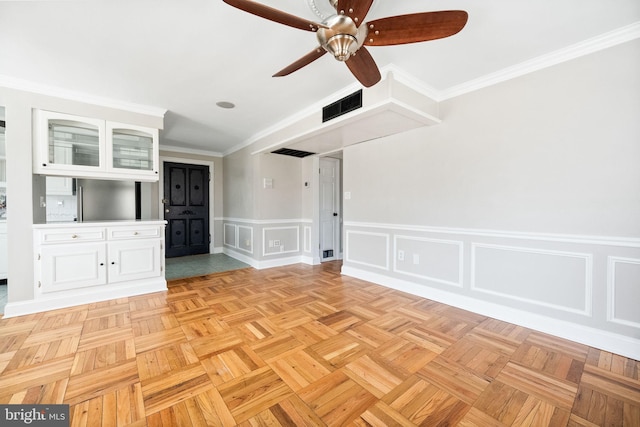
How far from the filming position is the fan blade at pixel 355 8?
4.02 feet

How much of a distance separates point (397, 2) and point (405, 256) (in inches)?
99.2

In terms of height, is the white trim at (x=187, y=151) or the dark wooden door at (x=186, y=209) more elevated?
the white trim at (x=187, y=151)

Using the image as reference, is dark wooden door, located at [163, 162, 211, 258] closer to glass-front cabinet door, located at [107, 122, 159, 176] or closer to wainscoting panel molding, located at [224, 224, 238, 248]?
wainscoting panel molding, located at [224, 224, 238, 248]

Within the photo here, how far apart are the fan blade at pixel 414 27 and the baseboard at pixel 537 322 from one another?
2.37m

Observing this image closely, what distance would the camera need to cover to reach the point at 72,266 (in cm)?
271

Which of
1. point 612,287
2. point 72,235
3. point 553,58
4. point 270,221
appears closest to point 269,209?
point 270,221

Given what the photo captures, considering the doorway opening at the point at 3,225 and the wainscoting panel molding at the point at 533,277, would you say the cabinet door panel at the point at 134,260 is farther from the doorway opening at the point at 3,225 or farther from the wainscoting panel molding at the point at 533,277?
the wainscoting panel molding at the point at 533,277

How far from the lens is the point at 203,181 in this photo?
18.8ft

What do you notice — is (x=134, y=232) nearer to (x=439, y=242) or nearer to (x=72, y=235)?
(x=72, y=235)

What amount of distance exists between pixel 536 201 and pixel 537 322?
1048mm

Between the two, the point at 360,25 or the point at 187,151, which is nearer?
the point at 360,25

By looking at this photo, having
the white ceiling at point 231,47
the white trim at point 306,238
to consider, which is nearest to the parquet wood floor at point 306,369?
the white trim at point 306,238

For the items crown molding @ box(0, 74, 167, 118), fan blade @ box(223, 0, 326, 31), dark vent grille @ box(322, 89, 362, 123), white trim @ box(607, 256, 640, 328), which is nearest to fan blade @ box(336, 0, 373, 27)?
fan blade @ box(223, 0, 326, 31)

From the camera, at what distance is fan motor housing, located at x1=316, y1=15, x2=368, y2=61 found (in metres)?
1.30
